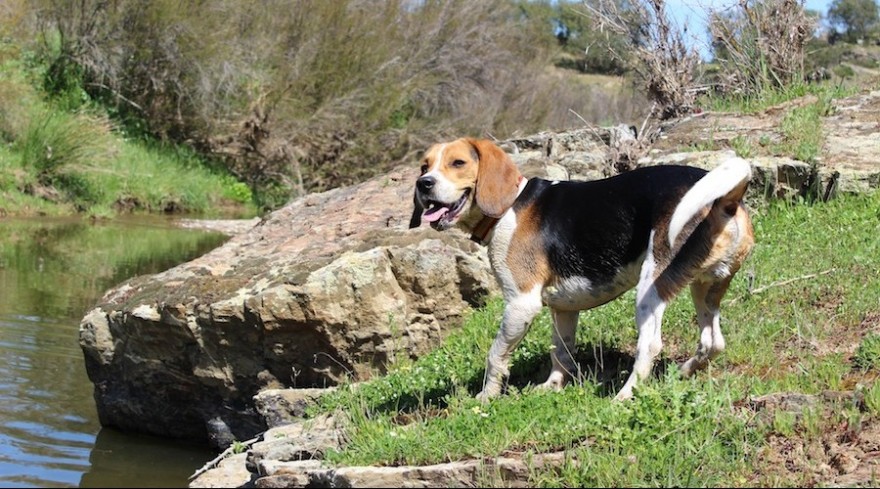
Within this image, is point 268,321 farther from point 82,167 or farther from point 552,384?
point 82,167

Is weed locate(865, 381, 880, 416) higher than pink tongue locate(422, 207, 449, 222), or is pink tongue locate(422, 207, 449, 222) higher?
pink tongue locate(422, 207, 449, 222)

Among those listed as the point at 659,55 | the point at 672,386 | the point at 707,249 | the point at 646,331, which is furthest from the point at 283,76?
the point at 672,386

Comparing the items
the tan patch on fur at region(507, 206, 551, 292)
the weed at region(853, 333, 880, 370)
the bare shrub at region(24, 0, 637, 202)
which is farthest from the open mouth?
the bare shrub at region(24, 0, 637, 202)

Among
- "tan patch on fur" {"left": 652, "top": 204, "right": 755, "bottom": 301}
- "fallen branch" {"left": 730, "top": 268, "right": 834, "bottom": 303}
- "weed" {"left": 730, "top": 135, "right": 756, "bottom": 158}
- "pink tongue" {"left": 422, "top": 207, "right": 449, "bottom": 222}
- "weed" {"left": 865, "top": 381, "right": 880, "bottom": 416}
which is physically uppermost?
"tan patch on fur" {"left": 652, "top": 204, "right": 755, "bottom": 301}

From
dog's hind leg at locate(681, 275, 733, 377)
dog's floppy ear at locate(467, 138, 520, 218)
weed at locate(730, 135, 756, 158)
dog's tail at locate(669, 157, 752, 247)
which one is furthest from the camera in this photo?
weed at locate(730, 135, 756, 158)

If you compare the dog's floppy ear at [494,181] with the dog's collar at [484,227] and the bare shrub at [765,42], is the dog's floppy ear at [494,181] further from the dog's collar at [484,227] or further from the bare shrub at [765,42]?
the bare shrub at [765,42]

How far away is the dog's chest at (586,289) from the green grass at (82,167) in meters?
18.5

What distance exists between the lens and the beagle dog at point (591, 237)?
21.2ft

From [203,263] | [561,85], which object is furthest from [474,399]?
[561,85]

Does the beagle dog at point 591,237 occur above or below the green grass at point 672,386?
above

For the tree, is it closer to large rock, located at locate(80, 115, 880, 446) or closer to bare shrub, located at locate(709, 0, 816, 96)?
bare shrub, located at locate(709, 0, 816, 96)

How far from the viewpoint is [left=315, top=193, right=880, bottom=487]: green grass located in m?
5.69

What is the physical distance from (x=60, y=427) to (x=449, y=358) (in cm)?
324

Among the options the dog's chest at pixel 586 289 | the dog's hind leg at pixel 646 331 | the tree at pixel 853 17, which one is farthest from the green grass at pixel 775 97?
the tree at pixel 853 17
